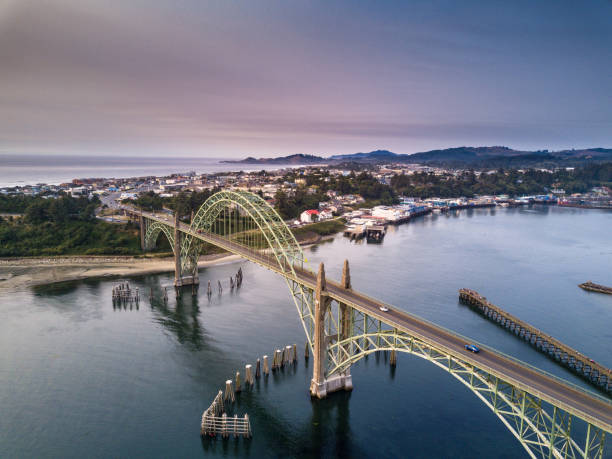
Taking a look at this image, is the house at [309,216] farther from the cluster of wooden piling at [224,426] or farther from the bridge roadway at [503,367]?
the cluster of wooden piling at [224,426]

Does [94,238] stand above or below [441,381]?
above

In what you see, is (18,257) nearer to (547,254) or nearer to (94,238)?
(94,238)

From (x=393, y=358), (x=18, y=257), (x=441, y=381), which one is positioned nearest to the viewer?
(x=441, y=381)

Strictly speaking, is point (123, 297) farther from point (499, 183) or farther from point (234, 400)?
point (499, 183)

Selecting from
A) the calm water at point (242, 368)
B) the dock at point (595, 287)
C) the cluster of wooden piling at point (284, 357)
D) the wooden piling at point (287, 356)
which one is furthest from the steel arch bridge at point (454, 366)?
the dock at point (595, 287)

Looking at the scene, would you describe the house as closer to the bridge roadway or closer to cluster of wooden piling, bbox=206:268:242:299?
cluster of wooden piling, bbox=206:268:242:299

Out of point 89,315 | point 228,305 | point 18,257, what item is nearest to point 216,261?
point 228,305
